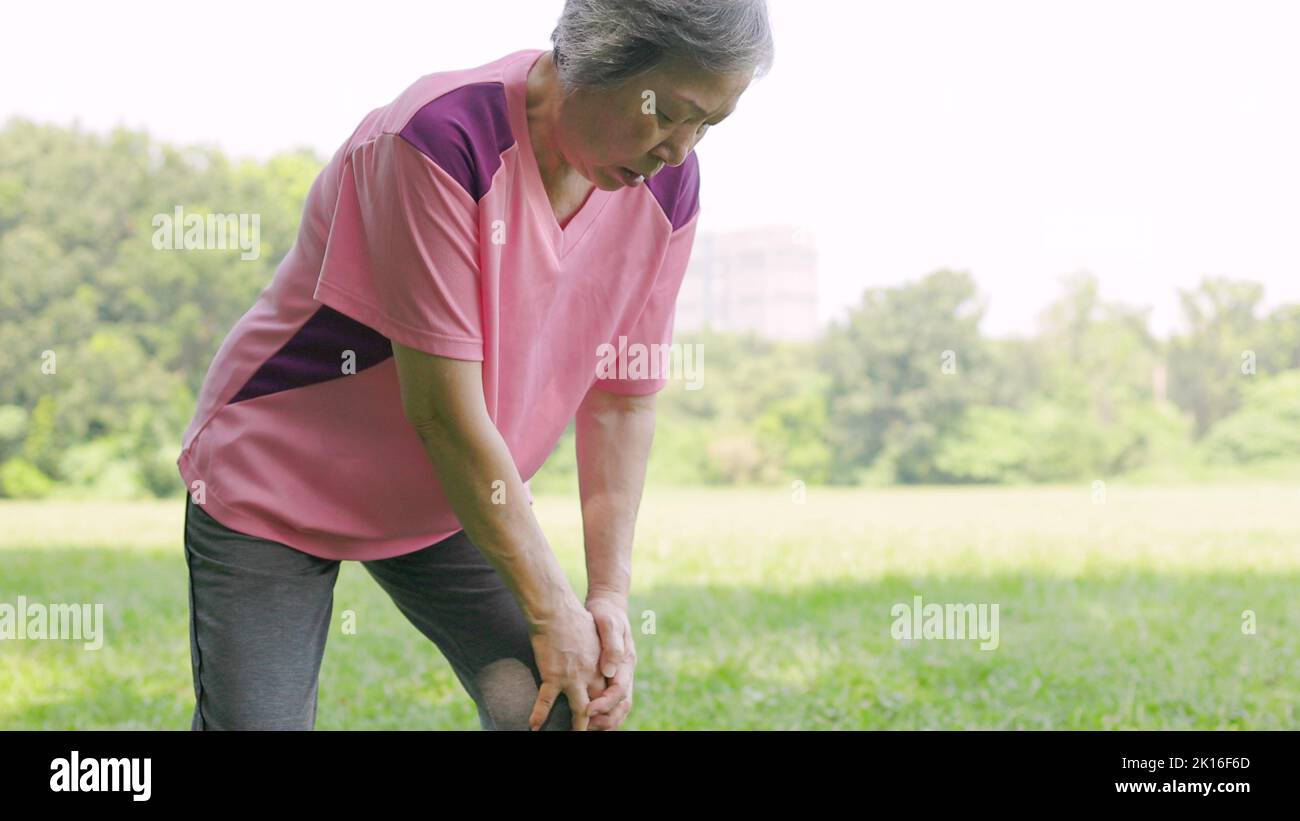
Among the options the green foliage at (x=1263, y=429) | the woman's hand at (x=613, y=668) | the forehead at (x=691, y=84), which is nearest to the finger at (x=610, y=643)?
the woman's hand at (x=613, y=668)

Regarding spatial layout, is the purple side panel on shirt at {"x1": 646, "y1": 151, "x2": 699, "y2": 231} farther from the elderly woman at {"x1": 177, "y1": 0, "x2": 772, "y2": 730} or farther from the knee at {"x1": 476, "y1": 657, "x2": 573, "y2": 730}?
the knee at {"x1": 476, "y1": 657, "x2": 573, "y2": 730}

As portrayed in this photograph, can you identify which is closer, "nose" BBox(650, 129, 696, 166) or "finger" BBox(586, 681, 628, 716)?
"nose" BBox(650, 129, 696, 166)

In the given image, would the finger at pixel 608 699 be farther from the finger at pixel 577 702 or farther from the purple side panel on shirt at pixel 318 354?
the purple side panel on shirt at pixel 318 354

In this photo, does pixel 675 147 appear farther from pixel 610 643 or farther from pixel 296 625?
pixel 296 625

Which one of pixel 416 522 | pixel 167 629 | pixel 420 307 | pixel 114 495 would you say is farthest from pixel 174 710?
pixel 114 495

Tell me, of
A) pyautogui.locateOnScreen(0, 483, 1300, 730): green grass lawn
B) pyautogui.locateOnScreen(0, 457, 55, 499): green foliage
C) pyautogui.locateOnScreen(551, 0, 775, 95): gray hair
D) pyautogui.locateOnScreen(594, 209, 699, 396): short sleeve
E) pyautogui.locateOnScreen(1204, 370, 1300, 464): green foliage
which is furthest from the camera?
pyautogui.locateOnScreen(1204, 370, 1300, 464): green foliage

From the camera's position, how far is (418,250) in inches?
51.5

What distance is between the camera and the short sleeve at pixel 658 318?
1.66m

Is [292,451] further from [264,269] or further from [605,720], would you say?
[264,269]

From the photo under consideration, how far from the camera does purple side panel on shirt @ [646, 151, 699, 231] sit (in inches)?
61.9

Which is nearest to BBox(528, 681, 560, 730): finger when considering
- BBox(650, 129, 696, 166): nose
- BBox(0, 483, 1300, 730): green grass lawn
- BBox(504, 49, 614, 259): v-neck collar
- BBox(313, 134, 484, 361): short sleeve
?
BBox(313, 134, 484, 361): short sleeve

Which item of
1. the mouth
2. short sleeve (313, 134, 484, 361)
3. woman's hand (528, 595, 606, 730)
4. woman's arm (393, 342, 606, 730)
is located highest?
the mouth

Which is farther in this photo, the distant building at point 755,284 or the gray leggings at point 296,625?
the distant building at point 755,284
